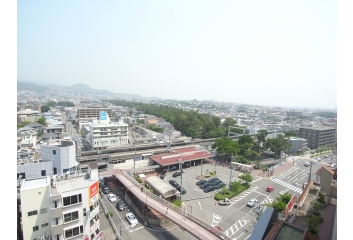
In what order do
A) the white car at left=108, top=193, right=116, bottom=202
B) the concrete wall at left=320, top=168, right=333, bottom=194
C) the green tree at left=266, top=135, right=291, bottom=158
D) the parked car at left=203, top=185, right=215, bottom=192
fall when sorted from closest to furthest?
the concrete wall at left=320, top=168, right=333, bottom=194 < the white car at left=108, top=193, right=116, bottom=202 < the parked car at left=203, top=185, right=215, bottom=192 < the green tree at left=266, top=135, right=291, bottom=158

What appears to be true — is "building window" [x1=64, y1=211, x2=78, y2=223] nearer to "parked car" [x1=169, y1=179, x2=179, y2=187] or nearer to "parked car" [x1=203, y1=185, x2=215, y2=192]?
"parked car" [x1=169, y1=179, x2=179, y2=187]

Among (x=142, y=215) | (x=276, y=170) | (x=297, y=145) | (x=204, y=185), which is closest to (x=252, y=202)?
(x=204, y=185)

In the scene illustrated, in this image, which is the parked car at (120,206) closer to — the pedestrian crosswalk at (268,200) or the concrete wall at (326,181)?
the pedestrian crosswalk at (268,200)

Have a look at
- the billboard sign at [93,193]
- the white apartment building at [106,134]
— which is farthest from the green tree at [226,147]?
the billboard sign at [93,193]

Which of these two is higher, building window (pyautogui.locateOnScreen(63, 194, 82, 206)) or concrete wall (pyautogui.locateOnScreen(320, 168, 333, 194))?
concrete wall (pyautogui.locateOnScreen(320, 168, 333, 194))

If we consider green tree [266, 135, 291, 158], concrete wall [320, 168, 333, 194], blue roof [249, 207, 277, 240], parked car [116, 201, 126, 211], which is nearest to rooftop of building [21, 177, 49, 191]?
parked car [116, 201, 126, 211]

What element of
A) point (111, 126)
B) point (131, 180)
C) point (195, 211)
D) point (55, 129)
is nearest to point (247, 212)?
point (195, 211)
